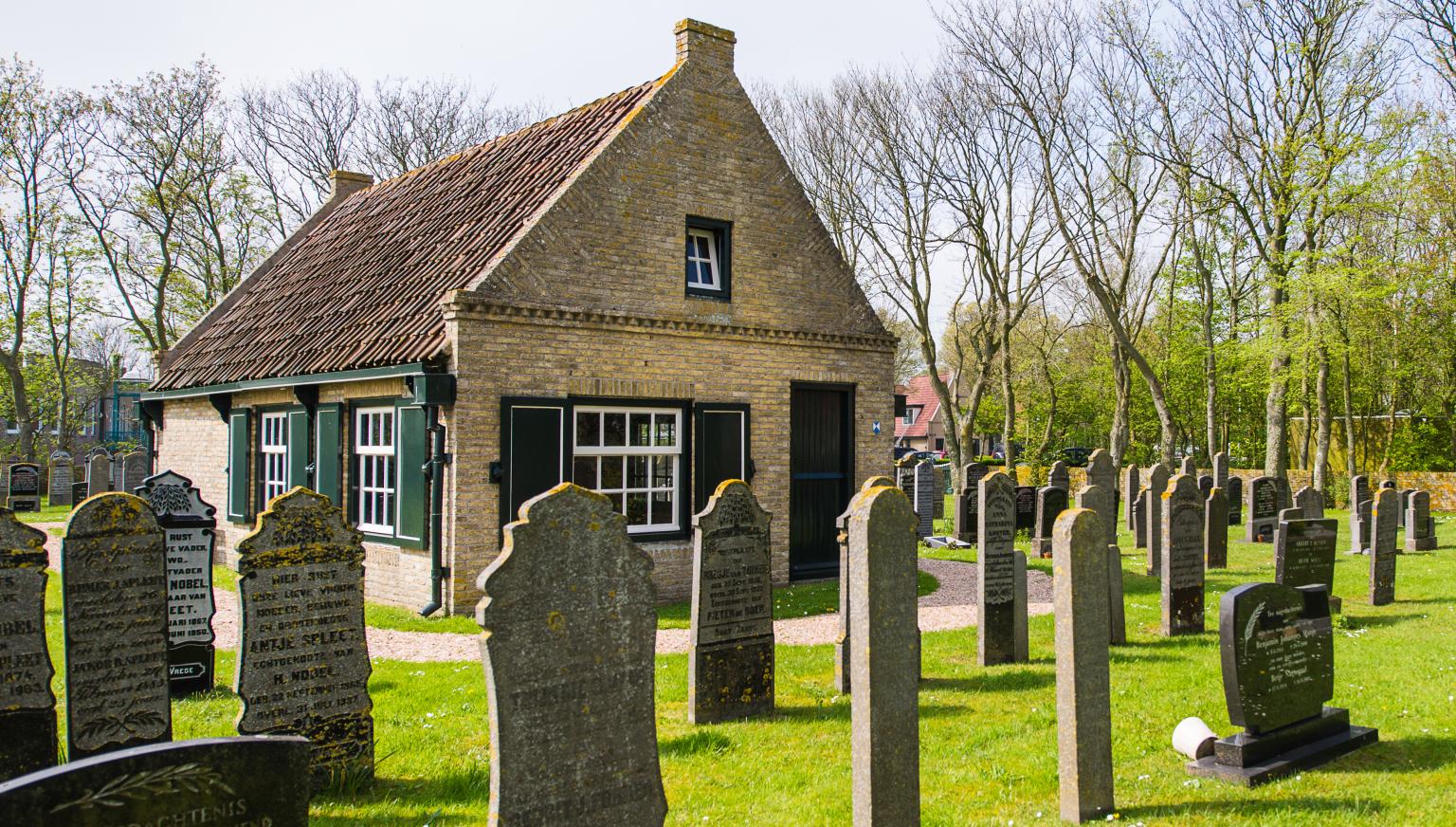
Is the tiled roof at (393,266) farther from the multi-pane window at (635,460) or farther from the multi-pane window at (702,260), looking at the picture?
the multi-pane window at (635,460)

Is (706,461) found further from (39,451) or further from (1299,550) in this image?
(39,451)

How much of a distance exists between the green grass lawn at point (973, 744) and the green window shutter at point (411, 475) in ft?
9.21

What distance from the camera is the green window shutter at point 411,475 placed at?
492 inches

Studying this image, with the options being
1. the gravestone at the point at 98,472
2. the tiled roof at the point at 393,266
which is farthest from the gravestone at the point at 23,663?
the gravestone at the point at 98,472

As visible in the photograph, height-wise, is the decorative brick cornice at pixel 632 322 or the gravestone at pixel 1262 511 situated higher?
the decorative brick cornice at pixel 632 322

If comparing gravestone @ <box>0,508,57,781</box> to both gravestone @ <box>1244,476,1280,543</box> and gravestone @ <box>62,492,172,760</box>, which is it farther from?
gravestone @ <box>1244,476,1280,543</box>

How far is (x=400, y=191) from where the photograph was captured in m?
19.8

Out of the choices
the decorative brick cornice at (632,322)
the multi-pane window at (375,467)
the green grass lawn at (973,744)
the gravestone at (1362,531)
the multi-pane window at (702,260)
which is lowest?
the green grass lawn at (973,744)

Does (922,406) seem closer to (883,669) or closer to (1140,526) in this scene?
(1140,526)

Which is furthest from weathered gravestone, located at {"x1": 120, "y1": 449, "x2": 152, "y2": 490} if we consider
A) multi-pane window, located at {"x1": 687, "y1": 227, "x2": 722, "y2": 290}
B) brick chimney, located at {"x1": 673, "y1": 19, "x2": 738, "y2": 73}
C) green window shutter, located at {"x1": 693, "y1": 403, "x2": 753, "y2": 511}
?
brick chimney, located at {"x1": 673, "y1": 19, "x2": 738, "y2": 73}

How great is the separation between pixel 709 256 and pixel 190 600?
8.45m

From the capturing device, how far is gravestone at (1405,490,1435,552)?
1989 centimetres

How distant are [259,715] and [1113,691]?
21.6 ft

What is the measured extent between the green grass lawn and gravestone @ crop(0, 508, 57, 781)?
1332 mm
